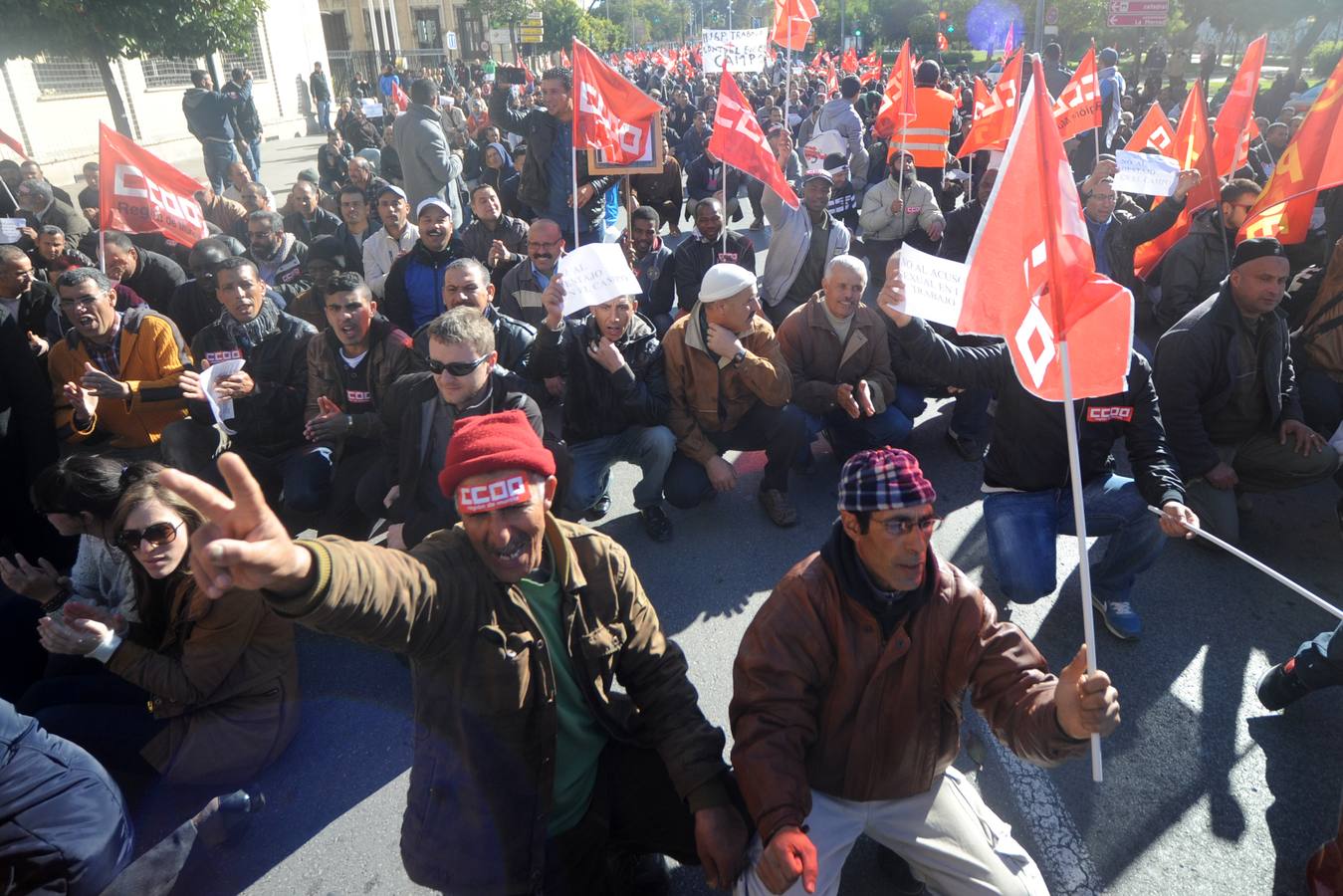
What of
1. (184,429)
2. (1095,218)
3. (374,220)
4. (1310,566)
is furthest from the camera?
(374,220)

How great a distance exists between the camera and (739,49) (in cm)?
1927

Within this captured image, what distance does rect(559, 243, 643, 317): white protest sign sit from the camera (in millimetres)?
4348

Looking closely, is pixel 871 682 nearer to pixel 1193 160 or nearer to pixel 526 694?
pixel 526 694

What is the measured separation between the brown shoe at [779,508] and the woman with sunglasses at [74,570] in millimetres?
3244

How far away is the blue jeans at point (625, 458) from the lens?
4.87m

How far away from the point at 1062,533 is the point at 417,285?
4.56 m

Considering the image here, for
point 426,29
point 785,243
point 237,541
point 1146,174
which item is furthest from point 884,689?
point 426,29

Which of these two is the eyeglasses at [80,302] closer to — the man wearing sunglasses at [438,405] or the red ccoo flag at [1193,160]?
the man wearing sunglasses at [438,405]

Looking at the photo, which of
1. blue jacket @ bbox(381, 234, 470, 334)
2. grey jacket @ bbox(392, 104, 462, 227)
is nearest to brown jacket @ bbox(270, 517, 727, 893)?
blue jacket @ bbox(381, 234, 470, 334)

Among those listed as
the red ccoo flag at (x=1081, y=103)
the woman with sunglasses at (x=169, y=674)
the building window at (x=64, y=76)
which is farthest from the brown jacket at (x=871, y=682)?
the building window at (x=64, y=76)

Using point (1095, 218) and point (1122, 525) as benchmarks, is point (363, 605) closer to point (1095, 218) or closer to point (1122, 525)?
point (1122, 525)

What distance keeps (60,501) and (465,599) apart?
2.10 metres

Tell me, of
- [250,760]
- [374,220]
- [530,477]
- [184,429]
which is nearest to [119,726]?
[250,760]

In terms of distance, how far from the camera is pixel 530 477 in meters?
2.17
